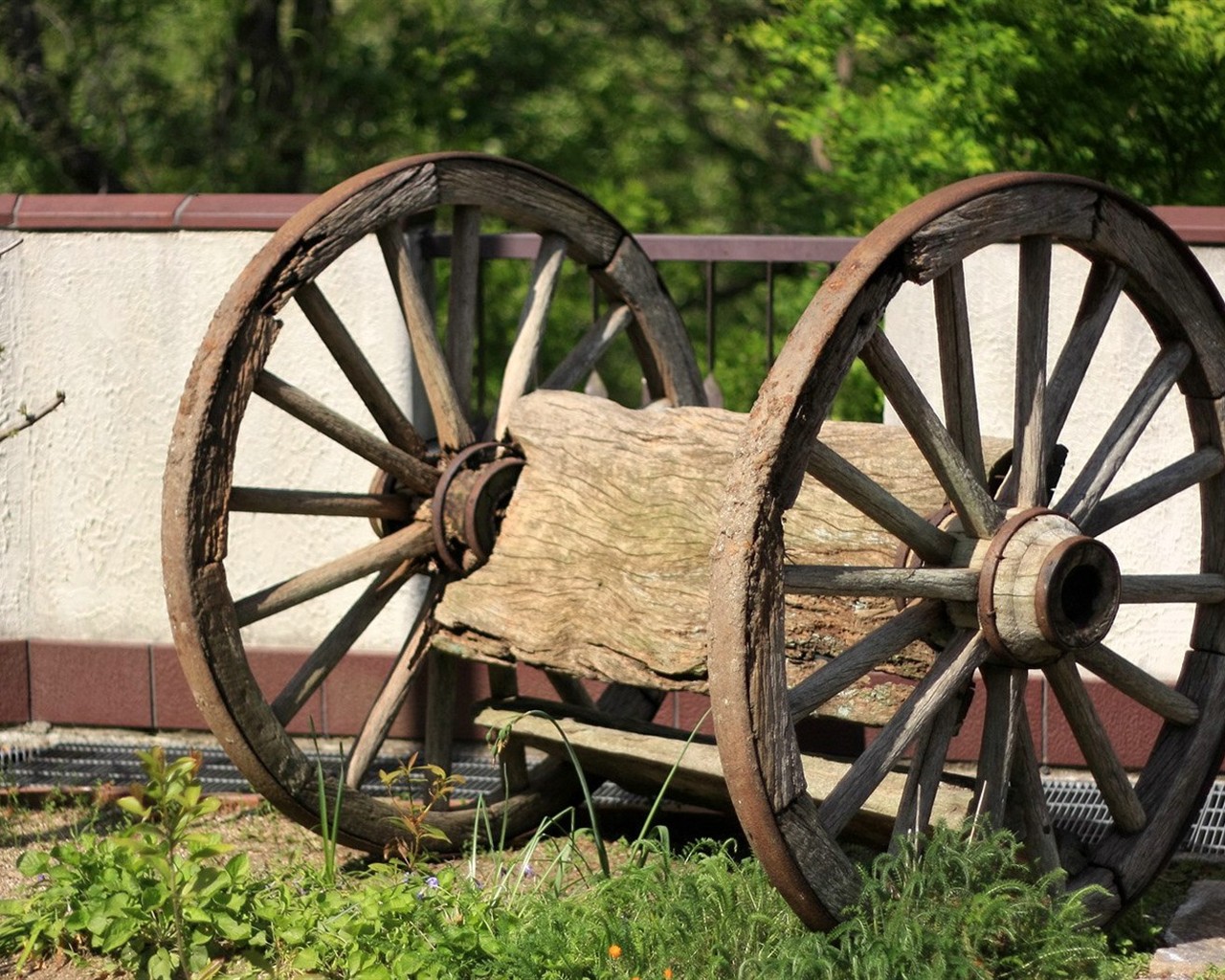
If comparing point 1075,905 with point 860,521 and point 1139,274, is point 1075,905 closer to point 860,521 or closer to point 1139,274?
point 860,521

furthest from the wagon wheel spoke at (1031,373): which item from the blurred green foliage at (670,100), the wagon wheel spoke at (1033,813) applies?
the blurred green foliage at (670,100)

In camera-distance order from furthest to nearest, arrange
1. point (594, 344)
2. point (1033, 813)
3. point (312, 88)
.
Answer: point (312, 88) → point (594, 344) → point (1033, 813)

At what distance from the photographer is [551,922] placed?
3.30 m

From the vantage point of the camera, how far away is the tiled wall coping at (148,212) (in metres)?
5.11

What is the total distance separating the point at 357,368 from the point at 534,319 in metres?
0.63

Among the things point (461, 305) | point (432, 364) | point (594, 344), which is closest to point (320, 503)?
point (432, 364)

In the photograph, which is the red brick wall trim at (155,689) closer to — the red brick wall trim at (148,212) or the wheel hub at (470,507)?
the wheel hub at (470,507)

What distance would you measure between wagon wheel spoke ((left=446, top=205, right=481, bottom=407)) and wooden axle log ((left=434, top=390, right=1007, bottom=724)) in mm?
265

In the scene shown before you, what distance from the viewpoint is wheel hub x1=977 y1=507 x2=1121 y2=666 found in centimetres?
321

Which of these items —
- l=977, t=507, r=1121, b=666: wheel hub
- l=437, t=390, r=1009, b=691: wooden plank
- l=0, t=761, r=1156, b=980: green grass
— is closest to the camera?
l=0, t=761, r=1156, b=980: green grass

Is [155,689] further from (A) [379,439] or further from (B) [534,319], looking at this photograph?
(B) [534,319]

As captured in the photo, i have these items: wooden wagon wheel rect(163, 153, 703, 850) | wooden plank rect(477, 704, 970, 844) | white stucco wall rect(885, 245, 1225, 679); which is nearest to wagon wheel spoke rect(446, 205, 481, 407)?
wooden wagon wheel rect(163, 153, 703, 850)

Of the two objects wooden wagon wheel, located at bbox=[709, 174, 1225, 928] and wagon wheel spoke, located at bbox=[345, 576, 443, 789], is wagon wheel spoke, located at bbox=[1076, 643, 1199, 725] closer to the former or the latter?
wooden wagon wheel, located at bbox=[709, 174, 1225, 928]

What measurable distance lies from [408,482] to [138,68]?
687 centimetres
